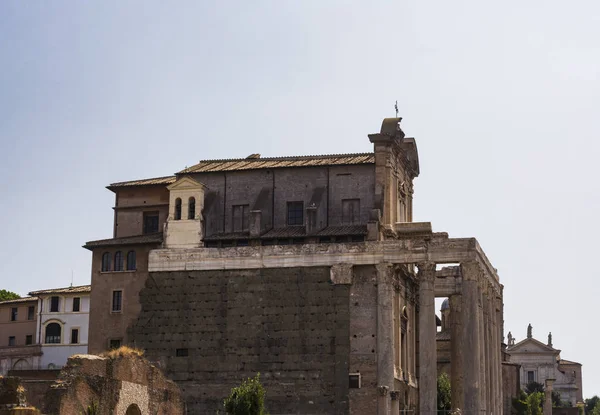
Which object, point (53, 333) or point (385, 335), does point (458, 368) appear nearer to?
point (385, 335)

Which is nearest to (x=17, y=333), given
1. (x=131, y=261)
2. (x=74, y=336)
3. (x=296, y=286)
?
(x=74, y=336)

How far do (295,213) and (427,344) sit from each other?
404 inches

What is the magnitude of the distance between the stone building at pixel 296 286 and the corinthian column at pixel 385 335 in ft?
0.18

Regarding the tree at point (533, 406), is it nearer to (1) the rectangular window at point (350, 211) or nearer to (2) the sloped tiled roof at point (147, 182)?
(1) the rectangular window at point (350, 211)

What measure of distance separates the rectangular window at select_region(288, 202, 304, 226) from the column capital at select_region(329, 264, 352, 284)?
4586 mm

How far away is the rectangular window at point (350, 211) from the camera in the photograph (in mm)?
55094

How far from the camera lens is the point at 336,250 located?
173ft

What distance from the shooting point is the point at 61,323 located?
62594mm

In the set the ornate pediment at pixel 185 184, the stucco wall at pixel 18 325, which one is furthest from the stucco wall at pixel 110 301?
the stucco wall at pixel 18 325

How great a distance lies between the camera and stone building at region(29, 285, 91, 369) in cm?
6119

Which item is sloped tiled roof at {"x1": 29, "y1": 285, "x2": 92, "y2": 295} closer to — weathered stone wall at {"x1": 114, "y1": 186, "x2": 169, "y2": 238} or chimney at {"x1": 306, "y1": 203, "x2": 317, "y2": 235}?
weathered stone wall at {"x1": 114, "y1": 186, "x2": 169, "y2": 238}

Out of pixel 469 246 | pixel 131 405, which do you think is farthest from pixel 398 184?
pixel 131 405

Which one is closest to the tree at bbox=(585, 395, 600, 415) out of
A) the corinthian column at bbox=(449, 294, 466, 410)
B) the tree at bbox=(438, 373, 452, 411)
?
the tree at bbox=(438, 373, 452, 411)

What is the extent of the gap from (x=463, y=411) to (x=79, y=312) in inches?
941
